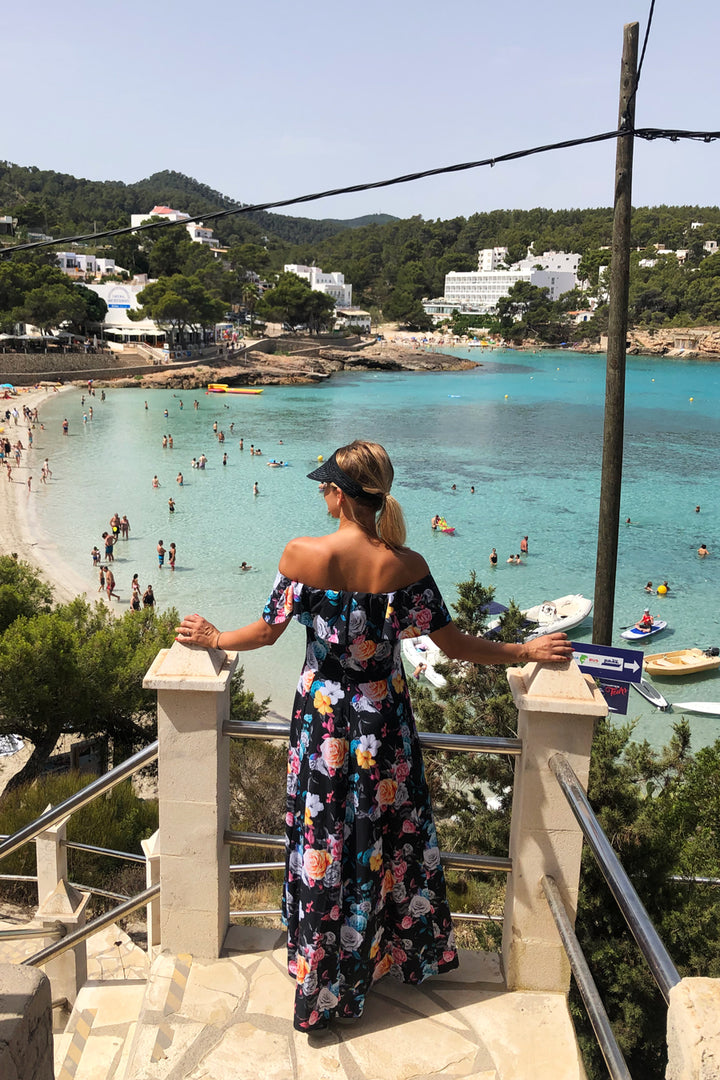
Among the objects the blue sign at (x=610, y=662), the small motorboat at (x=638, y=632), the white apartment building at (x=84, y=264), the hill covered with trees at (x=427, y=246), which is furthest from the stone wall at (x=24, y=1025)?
the white apartment building at (x=84, y=264)

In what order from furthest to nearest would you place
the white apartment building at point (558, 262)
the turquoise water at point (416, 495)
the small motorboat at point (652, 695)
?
the white apartment building at point (558, 262)
the turquoise water at point (416, 495)
the small motorboat at point (652, 695)

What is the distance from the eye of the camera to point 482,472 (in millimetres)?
39781

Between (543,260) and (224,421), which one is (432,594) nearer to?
(224,421)

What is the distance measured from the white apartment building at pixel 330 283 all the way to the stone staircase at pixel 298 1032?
126m

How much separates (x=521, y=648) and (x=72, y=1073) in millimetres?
2128

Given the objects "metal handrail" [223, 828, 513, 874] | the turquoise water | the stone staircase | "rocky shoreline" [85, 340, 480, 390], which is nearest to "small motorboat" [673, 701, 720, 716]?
the turquoise water

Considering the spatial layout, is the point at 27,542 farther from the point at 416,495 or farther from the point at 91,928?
the point at 91,928

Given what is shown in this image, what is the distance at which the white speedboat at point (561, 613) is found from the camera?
17797mm

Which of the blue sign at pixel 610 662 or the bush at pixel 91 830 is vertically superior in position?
the blue sign at pixel 610 662

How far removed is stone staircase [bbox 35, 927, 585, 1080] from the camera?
2.38m

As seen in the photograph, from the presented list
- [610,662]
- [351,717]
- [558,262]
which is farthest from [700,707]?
[558,262]

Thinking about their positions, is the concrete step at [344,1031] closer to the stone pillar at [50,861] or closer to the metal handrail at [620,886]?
the metal handrail at [620,886]

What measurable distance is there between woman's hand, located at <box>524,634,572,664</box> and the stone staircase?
1141 mm

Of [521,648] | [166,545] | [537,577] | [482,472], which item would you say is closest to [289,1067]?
[521,648]
